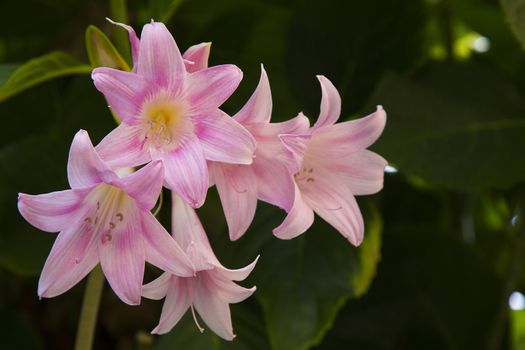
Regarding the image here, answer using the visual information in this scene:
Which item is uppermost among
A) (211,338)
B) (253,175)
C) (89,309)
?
(253,175)

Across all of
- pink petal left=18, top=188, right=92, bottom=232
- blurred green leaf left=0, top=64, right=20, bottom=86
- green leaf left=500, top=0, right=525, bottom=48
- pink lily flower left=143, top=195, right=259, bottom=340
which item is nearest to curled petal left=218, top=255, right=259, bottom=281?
pink lily flower left=143, top=195, right=259, bottom=340

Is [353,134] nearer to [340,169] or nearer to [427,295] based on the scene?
[340,169]

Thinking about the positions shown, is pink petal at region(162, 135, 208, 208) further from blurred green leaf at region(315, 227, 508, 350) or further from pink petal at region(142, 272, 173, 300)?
blurred green leaf at region(315, 227, 508, 350)

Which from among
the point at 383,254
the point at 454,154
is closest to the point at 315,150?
the point at 454,154

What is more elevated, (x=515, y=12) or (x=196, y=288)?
(x=515, y=12)

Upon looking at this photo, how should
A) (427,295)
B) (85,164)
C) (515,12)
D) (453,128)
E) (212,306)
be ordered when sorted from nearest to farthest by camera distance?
(85,164)
(212,306)
(515,12)
(453,128)
(427,295)

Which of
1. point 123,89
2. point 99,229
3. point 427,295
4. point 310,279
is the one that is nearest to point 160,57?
point 123,89

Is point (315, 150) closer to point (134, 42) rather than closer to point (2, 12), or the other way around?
point (134, 42)
